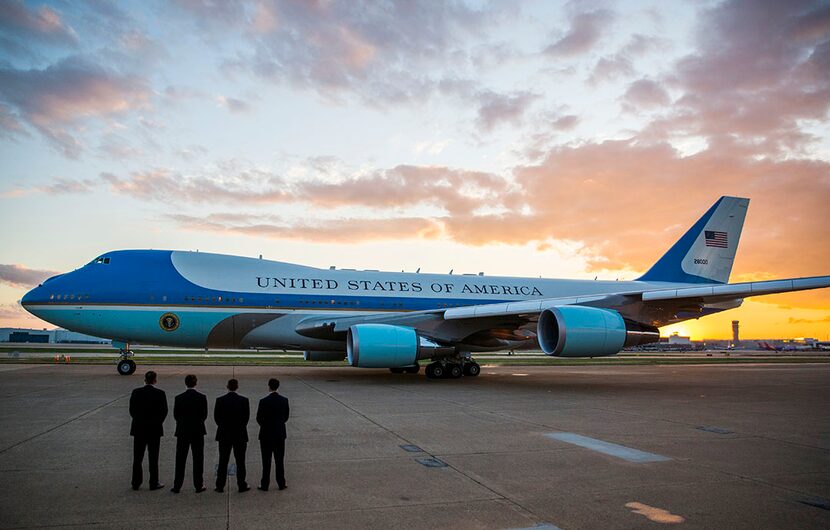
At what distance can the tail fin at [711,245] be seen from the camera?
23.2 m

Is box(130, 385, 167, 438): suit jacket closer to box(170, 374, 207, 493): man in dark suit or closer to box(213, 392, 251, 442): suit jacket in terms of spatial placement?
box(170, 374, 207, 493): man in dark suit

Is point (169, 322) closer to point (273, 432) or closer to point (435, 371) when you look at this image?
point (435, 371)

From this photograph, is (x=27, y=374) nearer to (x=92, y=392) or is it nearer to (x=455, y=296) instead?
(x=92, y=392)

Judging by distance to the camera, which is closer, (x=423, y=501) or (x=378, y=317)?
(x=423, y=501)

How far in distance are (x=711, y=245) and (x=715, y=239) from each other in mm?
302

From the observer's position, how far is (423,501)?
5.30 m

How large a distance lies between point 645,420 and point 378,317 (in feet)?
35.8

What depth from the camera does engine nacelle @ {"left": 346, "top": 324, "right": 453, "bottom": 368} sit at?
644 inches

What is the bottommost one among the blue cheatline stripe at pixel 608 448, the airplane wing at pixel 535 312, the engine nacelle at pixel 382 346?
the blue cheatline stripe at pixel 608 448

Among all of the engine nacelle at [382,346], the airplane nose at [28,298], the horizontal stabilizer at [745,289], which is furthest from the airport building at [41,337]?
the horizontal stabilizer at [745,289]

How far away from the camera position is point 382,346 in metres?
16.5

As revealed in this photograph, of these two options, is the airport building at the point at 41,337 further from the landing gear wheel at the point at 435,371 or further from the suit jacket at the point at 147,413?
the suit jacket at the point at 147,413

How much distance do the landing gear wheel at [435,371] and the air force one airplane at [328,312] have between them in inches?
1.5

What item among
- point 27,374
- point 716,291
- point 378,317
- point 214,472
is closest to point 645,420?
point 716,291
